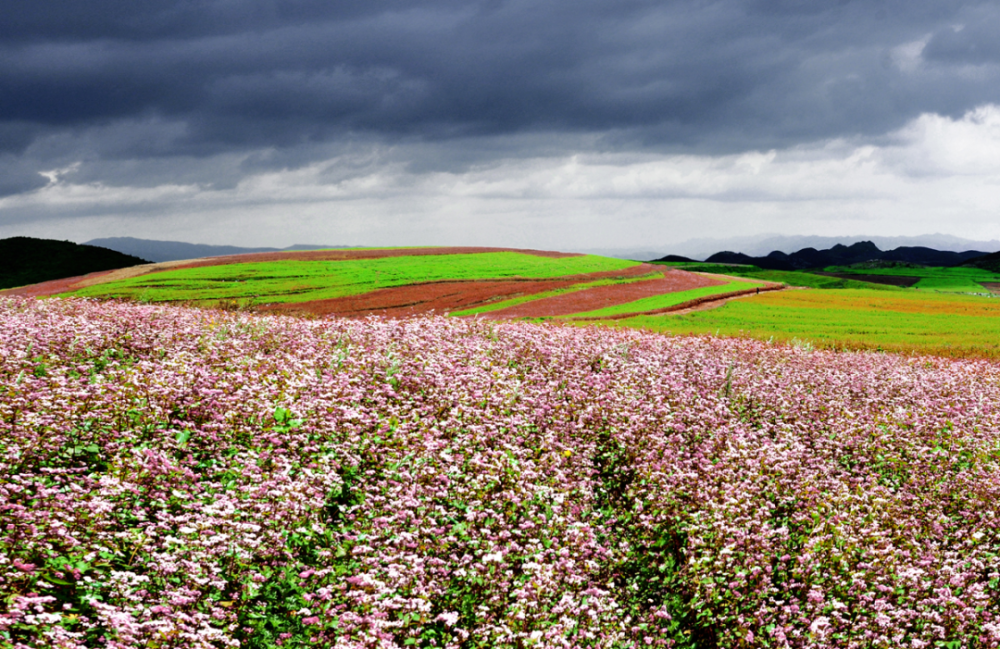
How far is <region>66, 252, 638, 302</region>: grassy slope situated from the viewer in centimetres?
5003

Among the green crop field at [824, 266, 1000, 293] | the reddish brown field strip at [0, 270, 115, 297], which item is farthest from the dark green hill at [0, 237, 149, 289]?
the green crop field at [824, 266, 1000, 293]

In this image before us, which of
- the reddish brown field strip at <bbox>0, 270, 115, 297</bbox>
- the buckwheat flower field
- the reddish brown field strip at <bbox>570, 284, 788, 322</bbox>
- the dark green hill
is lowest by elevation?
the buckwheat flower field

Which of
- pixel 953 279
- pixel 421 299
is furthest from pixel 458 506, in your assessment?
pixel 953 279

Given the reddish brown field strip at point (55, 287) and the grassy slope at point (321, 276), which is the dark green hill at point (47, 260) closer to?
the reddish brown field strip at point (55, 287)

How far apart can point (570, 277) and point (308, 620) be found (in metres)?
56.3

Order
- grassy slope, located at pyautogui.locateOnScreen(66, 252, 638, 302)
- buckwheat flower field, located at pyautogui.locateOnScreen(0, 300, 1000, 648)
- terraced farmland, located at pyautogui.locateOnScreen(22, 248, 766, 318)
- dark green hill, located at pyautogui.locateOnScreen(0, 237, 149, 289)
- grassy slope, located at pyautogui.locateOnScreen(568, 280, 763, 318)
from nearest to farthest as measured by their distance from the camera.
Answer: buckwheat flower field, located at pyautogui.locateOnScreen(0, 300, 1000, 648) < grassy slope, located at pyautogui.locateOnScreen(568, 280, 763, 318) < terraced farmland, located at pyautogui.locateOnScreen(22, 248, 766, 318) < grassy slope, located at pyautogui.locateOnScreen(66, 252, 638, 302) < dark green hill, located at pyautogui.locateOnScreen(0, 237, 149, 289)

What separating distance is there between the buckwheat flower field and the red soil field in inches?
1116

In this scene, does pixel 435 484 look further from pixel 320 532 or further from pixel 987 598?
pixel 987 598

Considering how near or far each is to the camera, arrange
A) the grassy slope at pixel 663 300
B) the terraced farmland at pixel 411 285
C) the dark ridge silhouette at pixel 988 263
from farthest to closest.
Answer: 1. the dark ridge silhouette at pixel 988 263
2. the terraced farmland at pixel 411 285
3. the grassy slope at pixel 663 300

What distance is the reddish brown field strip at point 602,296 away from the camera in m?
43.6

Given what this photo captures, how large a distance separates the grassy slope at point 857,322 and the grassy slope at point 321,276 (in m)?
20.5

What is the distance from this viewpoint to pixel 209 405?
33.6 feet

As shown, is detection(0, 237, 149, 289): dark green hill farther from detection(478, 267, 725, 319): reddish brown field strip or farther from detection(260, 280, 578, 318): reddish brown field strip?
detection(478, 267, 725, 319): reddish brown field strip

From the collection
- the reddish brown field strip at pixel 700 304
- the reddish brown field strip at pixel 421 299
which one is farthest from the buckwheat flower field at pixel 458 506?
the reddish brown field strip at pixel 421 299
